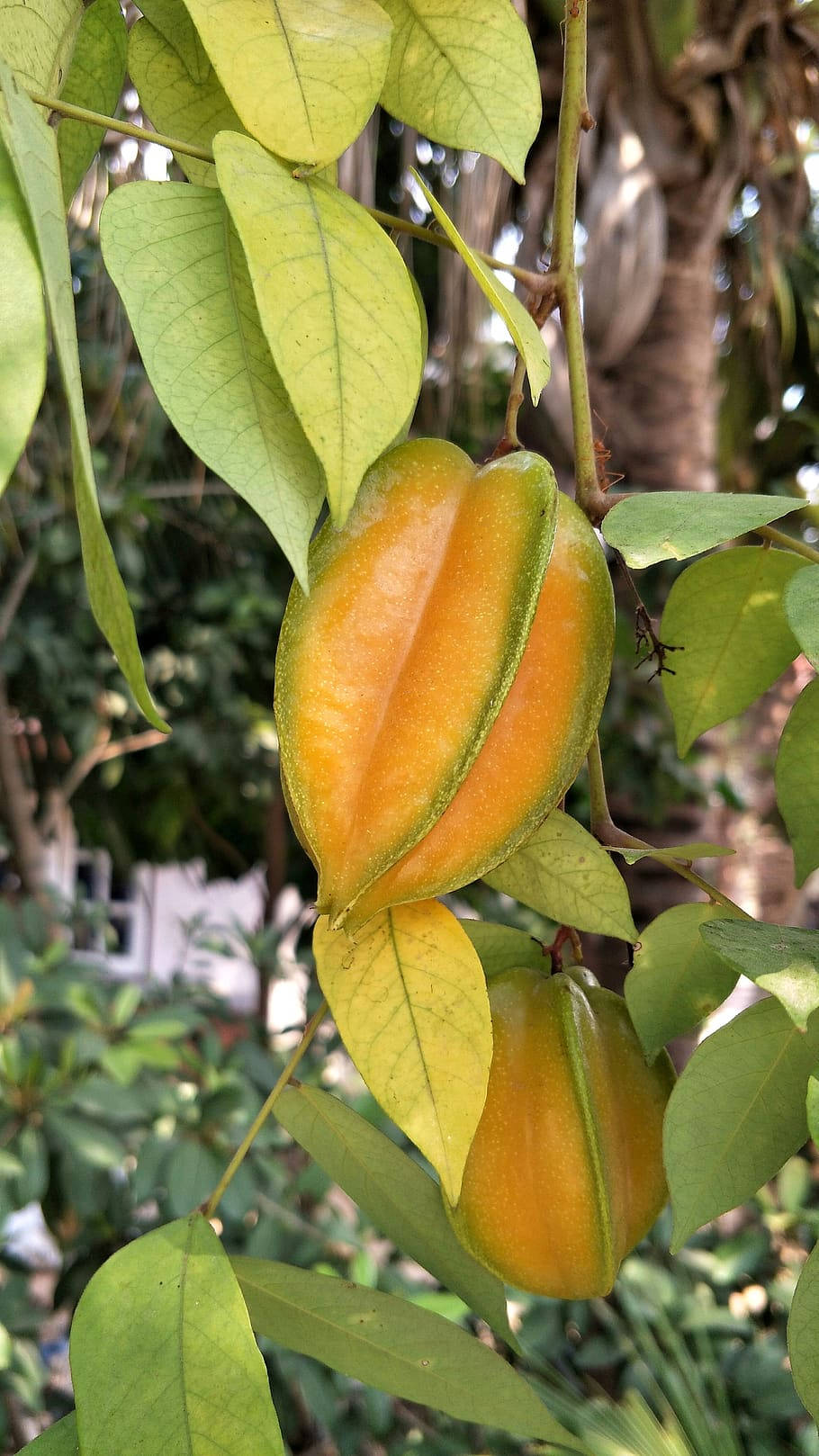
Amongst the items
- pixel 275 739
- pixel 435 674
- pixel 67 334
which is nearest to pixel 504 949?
pixel 435 674

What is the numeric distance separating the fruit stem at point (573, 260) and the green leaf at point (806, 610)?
69 millimetres

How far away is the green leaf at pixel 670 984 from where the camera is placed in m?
0.40

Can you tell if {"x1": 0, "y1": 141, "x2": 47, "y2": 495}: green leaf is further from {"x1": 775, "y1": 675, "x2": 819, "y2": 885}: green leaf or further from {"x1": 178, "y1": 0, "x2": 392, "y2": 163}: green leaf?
{"x1": 775, "y1": 675, "x2": 819, "y2": 885}: green leaf

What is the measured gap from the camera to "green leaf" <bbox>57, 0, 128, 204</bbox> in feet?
1.30

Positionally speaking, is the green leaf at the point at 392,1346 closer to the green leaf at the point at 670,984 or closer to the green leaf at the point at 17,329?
the green leaf at the point at 670,984

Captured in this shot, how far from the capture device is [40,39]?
34cm

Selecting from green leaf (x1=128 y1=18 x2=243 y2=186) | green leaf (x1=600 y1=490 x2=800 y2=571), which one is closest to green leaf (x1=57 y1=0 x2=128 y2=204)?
green leaf (x1=128 y1=18 x2=243 y2=186)

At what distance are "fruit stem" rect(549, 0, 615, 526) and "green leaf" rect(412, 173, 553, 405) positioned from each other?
5 centimetres

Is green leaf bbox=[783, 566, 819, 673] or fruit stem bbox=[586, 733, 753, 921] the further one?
fruit stem bbox=[586, 733, 753, 921]

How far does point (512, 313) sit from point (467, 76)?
0.38 ft

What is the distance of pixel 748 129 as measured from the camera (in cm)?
225

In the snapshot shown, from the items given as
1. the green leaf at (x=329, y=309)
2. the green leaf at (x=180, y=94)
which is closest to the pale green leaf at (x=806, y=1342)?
the green leaf at (x=329, y=309)

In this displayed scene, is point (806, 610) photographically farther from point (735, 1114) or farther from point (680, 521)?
point (735, 1114)

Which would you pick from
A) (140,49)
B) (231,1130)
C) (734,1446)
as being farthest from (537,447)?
(140,49)
